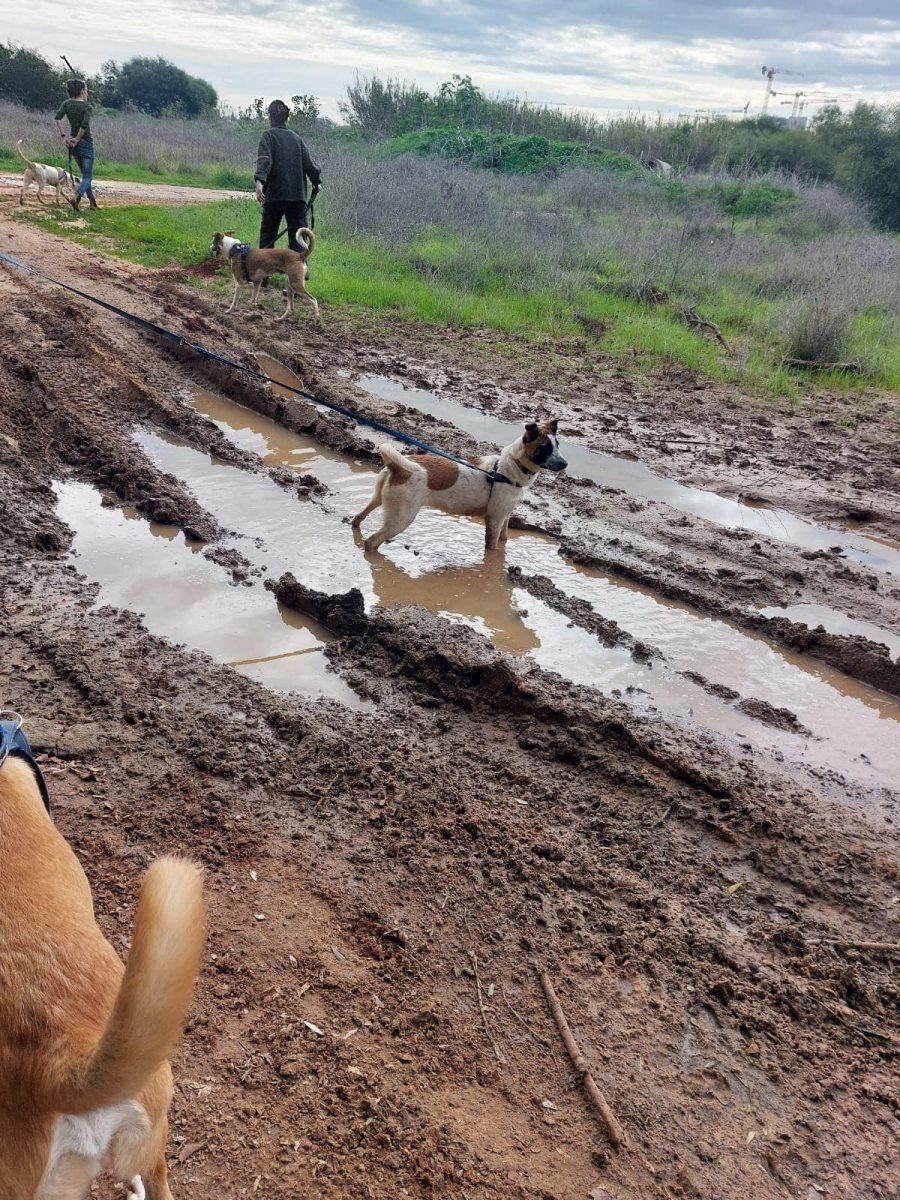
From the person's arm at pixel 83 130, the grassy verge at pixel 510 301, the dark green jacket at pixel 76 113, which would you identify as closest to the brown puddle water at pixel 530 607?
the grassy verge at pixel 510 301

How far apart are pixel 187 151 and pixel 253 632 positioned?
3343 cm

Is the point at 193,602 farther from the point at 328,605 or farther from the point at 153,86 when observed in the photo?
the point at 153,86

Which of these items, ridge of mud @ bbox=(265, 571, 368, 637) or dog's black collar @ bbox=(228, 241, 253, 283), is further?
dog's black collar @ bbox=(228, 241, 253, 283)

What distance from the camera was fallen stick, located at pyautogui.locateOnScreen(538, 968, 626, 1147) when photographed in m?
2.42

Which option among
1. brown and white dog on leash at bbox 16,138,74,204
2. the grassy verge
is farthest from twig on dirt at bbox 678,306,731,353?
brown and white dog on leash at bbox 16,138,74,204

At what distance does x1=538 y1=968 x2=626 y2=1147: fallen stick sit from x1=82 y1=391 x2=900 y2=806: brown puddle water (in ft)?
7.44

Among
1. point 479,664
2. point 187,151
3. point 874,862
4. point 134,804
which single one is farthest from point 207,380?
point 187,151

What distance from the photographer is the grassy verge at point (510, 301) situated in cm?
1172

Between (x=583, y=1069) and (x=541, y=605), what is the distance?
3.70m

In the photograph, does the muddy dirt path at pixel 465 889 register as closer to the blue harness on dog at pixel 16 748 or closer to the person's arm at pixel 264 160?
the blue harness on dog at pixel 16 748

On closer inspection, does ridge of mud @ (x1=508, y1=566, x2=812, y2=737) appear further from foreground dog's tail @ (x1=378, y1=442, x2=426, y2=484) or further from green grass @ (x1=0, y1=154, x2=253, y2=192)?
green grass @ (x1=0, y1=154, x2=253, y2=192)

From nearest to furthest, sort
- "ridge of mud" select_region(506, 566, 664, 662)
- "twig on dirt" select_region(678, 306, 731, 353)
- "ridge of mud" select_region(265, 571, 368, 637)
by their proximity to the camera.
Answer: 1. "ridge of mud" select_region(265, 571, 368, 637)
2. "ridge of mud" select_region(506, 566, 664, 662)
3. "twig on dirt" select_region(678, 306, 731, 353)

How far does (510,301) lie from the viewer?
1370 centimetres

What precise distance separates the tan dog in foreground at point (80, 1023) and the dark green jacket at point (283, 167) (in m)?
13.3
